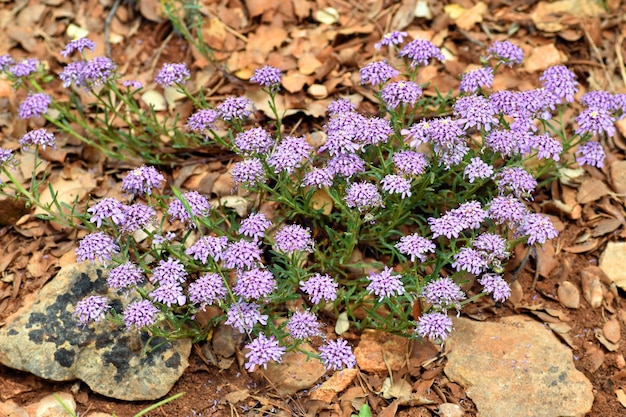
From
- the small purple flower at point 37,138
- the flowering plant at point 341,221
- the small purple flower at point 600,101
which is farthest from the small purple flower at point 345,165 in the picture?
the small purple flower at point 37,138

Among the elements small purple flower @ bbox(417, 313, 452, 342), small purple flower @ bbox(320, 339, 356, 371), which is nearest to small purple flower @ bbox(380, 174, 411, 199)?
small purple flower @ bbox(417, 313, 452, 342)

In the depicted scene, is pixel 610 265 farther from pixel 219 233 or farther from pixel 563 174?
pixel 219 233

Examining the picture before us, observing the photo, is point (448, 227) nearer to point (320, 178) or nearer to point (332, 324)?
point (320, 178)

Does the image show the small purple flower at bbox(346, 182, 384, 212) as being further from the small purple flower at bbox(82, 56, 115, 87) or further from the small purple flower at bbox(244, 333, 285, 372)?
the small purple flower at bbox(82, 56, 115, 87)

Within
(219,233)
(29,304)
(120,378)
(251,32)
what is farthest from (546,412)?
(251,32)

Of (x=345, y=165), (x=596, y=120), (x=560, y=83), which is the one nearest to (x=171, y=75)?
(x=345, y=165)

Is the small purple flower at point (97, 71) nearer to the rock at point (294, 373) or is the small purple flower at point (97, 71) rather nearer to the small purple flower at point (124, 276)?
the small purple flower at point (124, 276)
